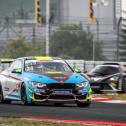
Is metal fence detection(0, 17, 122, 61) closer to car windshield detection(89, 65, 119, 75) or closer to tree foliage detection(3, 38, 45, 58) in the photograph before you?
tree foliage detection(3, 38, 45, 58)

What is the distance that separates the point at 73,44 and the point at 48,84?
42.6 metres

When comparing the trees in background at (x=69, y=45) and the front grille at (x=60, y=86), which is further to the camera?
the trees in background at (x=69, y=45)

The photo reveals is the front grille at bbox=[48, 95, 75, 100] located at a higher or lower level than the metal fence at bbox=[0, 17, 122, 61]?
higher

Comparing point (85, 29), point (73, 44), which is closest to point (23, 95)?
point (85, 29)

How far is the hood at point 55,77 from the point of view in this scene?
17.1m

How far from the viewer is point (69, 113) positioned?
15.1 m

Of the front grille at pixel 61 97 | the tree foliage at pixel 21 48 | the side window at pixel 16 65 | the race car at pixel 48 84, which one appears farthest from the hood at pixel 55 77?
the tree foliage at pixel 21 48

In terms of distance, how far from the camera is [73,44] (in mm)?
59625

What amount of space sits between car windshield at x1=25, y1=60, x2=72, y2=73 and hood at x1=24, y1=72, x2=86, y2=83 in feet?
1.31

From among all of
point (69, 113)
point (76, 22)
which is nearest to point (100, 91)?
point (69, 113)

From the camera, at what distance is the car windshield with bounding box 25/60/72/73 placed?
18.0 m

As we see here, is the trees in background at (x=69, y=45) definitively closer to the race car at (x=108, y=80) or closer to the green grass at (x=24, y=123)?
the race car at (x=108, y=80)

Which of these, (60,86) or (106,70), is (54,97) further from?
(106,70)

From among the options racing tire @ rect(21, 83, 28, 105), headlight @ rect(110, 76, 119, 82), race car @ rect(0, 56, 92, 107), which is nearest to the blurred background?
headlight @ rect(110, 76, 119, 82)
